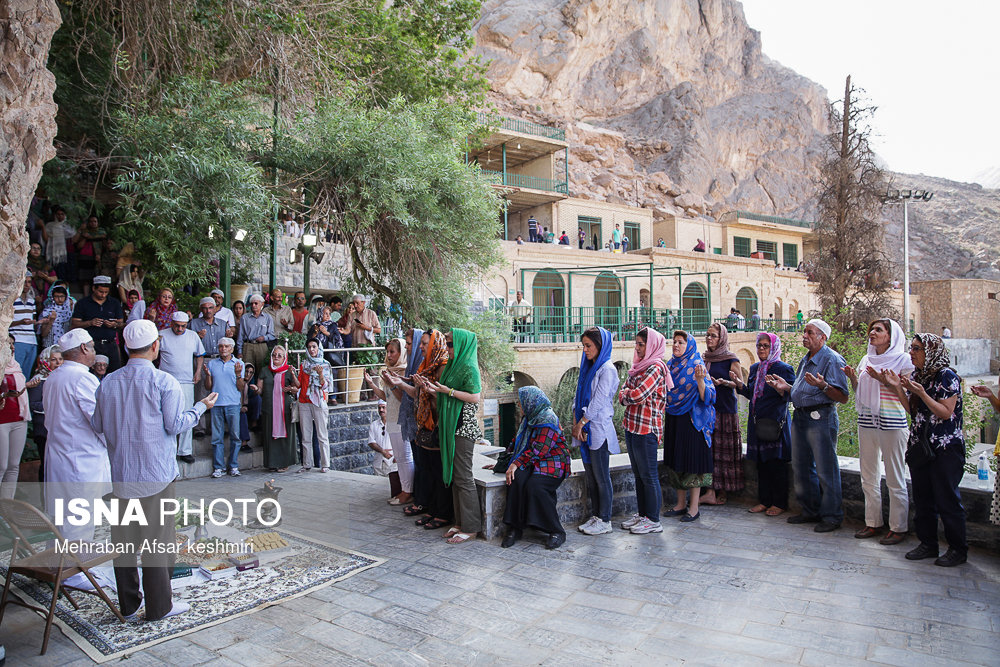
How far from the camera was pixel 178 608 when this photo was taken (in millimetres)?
3547

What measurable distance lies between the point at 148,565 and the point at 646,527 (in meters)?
3.61

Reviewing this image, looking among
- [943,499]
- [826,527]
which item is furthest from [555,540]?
[943,499]

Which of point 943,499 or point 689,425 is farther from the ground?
point 689,425

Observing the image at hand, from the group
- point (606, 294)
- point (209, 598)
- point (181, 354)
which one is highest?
point (606, 294)

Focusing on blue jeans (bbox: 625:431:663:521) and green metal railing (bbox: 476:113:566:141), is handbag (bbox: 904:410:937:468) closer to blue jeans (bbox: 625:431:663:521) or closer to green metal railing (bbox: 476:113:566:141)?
blue jeans (bbox: 625:431:663:521)

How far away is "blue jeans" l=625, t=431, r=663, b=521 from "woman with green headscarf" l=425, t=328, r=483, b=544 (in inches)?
53.0

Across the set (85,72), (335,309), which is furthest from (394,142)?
(85,72)

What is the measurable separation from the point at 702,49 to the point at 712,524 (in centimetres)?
4691

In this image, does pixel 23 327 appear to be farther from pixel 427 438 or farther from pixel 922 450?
pixel 922 450

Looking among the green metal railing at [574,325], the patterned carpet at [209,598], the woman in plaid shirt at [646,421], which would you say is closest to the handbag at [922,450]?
the woman in plaid shirt at [646,421]

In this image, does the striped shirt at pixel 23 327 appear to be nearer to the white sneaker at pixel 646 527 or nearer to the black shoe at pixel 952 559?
the white sneaker at pixel 646 527

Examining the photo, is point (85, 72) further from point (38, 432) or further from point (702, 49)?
point (702, 49)

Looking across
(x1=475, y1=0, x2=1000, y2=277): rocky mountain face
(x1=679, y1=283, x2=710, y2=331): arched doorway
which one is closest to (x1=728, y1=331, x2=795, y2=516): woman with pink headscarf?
(x1=679, y1=283, x2=710, y2=331): arched doorway

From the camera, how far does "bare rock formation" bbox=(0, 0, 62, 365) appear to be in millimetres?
3520
